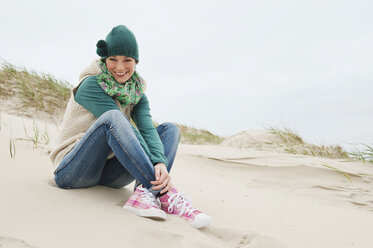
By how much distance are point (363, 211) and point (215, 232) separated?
6.93 ft

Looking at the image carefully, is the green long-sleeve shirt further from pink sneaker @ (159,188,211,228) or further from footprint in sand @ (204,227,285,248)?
footprint in sand @ (204,227,285,248)

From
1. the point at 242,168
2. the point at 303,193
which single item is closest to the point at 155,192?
the point at 303,193

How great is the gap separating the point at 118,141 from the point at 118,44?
0.66m

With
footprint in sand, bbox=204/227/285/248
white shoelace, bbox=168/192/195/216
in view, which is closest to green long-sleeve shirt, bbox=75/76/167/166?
white shoelace, bbox=168/192/195/216

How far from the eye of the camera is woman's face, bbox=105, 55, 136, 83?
2.17 meters

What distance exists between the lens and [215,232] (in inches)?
76.7

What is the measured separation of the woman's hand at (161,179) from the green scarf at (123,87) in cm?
54

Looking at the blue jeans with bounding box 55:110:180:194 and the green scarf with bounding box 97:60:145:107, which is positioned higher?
the green scarf with bounding box 97:60:145:107

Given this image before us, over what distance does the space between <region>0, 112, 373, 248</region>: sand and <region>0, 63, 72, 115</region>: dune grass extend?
5.30ft

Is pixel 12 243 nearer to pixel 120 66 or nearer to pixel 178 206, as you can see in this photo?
pixel 178 206

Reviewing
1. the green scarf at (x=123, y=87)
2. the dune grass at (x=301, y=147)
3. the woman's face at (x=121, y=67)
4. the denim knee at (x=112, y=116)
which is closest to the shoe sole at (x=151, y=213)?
the denim knee at (x=112, y=116)

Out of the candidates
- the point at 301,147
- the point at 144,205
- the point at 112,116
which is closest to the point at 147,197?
the point at 144,205

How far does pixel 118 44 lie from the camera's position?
6.94ft

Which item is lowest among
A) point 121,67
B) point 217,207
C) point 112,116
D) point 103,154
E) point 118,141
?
point 217,207
